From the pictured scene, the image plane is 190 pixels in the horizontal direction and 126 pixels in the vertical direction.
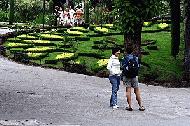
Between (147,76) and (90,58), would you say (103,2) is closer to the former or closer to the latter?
(90,58)

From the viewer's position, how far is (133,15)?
2416cm

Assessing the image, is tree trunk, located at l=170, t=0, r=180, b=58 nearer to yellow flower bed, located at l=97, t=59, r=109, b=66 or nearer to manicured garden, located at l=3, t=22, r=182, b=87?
manicured garden, located at l=3, t=22, r=182, b=87

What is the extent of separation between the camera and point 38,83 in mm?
19922

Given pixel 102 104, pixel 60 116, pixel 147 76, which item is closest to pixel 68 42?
pixel 147 76

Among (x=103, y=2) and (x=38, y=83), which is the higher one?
(x=103, y=2)

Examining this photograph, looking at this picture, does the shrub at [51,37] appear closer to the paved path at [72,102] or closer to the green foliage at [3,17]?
the paved path at [72,102]

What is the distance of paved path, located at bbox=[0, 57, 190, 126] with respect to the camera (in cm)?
1299

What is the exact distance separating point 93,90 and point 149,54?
32.9ft

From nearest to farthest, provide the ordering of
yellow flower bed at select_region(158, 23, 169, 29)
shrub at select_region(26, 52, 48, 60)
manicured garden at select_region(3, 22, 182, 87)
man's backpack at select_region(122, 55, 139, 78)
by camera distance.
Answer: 1. man's backpack at select_region(122, 55, 139, 78)
2. manicured garden at select_region(3, 22, 182, 87)
3. shrub at select_region(26, 52, 48, 60)
4. yellow flower bed at select_region(158, 23, 169, 29)

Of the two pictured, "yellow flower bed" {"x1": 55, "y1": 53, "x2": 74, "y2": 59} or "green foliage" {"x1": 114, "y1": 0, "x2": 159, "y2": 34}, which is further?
"yellow flower bed" {"x1": 55, "y1": 53, "x2": 74, "y2": 59}

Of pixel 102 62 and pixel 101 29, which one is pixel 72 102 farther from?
pixel 101 29

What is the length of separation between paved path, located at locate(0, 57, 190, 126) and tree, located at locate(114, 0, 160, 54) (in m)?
3.12

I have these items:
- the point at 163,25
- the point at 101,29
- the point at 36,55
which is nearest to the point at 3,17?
the point at 101,29

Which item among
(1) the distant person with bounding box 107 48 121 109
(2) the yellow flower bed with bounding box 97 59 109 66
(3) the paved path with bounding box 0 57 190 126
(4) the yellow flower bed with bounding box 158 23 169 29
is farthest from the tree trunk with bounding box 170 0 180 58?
(1) the distant person with bounding box 107 48 121 109
